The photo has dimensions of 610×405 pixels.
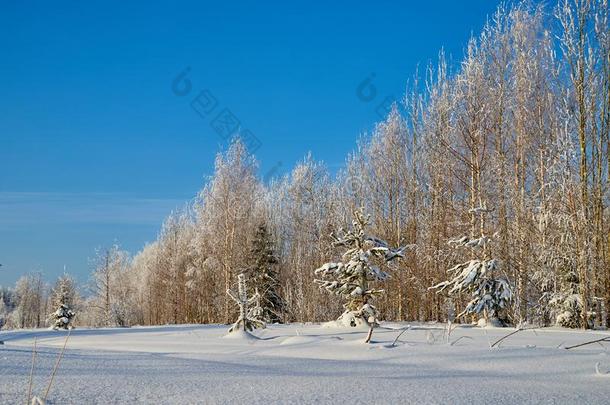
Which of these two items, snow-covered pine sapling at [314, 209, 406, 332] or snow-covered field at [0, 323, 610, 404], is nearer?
snow-covered field at [0, 323, 610, 404]

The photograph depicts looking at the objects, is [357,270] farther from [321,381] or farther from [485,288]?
[321,381]

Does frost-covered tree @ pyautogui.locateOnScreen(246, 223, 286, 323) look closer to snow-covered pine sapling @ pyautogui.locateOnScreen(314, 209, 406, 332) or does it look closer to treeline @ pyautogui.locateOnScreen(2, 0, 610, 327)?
treeline @ pyautogui.locateOnScreen(2, 0, 610, 327)

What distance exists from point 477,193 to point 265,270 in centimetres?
1313

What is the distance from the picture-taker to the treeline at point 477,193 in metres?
11.6

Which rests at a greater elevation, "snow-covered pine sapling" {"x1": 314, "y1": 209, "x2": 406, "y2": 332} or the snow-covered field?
"snow-covered pine sapling" {"x1": 314, "y1": 209, "x2": 406, "y2": 332}

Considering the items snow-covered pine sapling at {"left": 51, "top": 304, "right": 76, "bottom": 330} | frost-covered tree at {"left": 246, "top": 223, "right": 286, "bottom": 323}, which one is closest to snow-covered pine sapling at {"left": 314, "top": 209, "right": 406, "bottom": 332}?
frost-covered tree at {"left": 246, "top": 223, "right": 286, "bottom": 323}

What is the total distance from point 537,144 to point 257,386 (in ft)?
49.8

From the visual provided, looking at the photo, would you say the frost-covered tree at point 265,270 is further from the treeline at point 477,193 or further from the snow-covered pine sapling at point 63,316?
the snow-covered pine sapling at point 63,316

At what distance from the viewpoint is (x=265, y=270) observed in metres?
25.0

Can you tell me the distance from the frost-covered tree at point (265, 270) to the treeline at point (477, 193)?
0.24 metres

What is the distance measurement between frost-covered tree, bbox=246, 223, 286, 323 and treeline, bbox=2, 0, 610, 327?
0.24 metres

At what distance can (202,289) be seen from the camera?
3017 centimetres

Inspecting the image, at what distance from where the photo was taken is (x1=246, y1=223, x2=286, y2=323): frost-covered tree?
24.6 meters

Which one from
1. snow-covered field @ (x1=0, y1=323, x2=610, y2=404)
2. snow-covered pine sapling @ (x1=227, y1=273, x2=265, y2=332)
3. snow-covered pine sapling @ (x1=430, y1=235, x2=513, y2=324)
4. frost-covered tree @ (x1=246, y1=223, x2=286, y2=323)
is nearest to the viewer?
snow-covered field @ (x1=0, y1=323, x2=610, y2=404)
